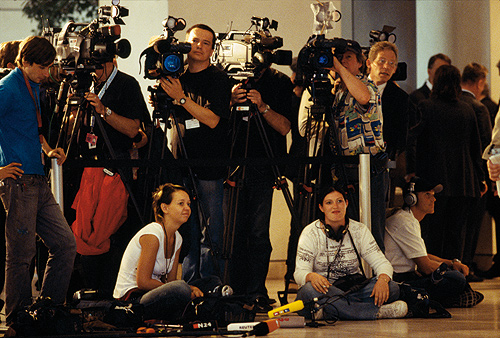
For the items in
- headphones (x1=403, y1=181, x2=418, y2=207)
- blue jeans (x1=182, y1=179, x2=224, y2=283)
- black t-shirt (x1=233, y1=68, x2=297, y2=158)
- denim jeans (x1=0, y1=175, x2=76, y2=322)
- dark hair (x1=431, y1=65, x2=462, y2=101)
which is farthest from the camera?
dark hair (x1=431, y1=65, x2=462, y2=101)

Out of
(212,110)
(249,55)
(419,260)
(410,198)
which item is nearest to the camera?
(212,110)

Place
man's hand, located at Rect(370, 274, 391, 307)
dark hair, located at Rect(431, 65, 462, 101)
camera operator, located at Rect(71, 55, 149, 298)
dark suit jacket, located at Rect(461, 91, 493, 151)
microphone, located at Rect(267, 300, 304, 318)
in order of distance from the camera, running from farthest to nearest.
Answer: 1. dark suit jacket, located at Rect(461, 91, 493, 151)
2. dark hair, located at Rect(431, 65, 462, 101)
3. camera operator, located at Rect(71, 55, 149, 298)
4. man's hand, located at Rect(370, 274, 391, 307)
5. microphone, located at Rect(267, 300, 304, 318)

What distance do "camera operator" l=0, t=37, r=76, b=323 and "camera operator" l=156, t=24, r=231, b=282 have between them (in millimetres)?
784

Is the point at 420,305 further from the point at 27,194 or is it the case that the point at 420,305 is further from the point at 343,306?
the point at 27,194

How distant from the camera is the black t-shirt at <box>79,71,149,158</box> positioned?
500 centimetres

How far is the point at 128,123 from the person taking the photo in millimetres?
4953

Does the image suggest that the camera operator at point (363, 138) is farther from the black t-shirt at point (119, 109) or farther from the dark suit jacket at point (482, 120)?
the dark suit jacket at point (482, 120)

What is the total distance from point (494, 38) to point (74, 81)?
14.8ft

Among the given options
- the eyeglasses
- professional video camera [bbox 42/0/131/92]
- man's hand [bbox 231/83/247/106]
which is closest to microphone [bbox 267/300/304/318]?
man's hand [bbox 231/83/247/106]

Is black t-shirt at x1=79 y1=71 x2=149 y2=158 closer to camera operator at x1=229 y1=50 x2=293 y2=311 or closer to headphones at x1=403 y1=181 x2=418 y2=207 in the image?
camera operator at x1=229 y1=50 x2=293 y2=311

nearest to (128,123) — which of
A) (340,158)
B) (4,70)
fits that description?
(4,70)

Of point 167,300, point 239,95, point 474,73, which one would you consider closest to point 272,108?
point 239,95

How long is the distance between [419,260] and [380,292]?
800mm

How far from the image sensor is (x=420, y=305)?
4484 mm
